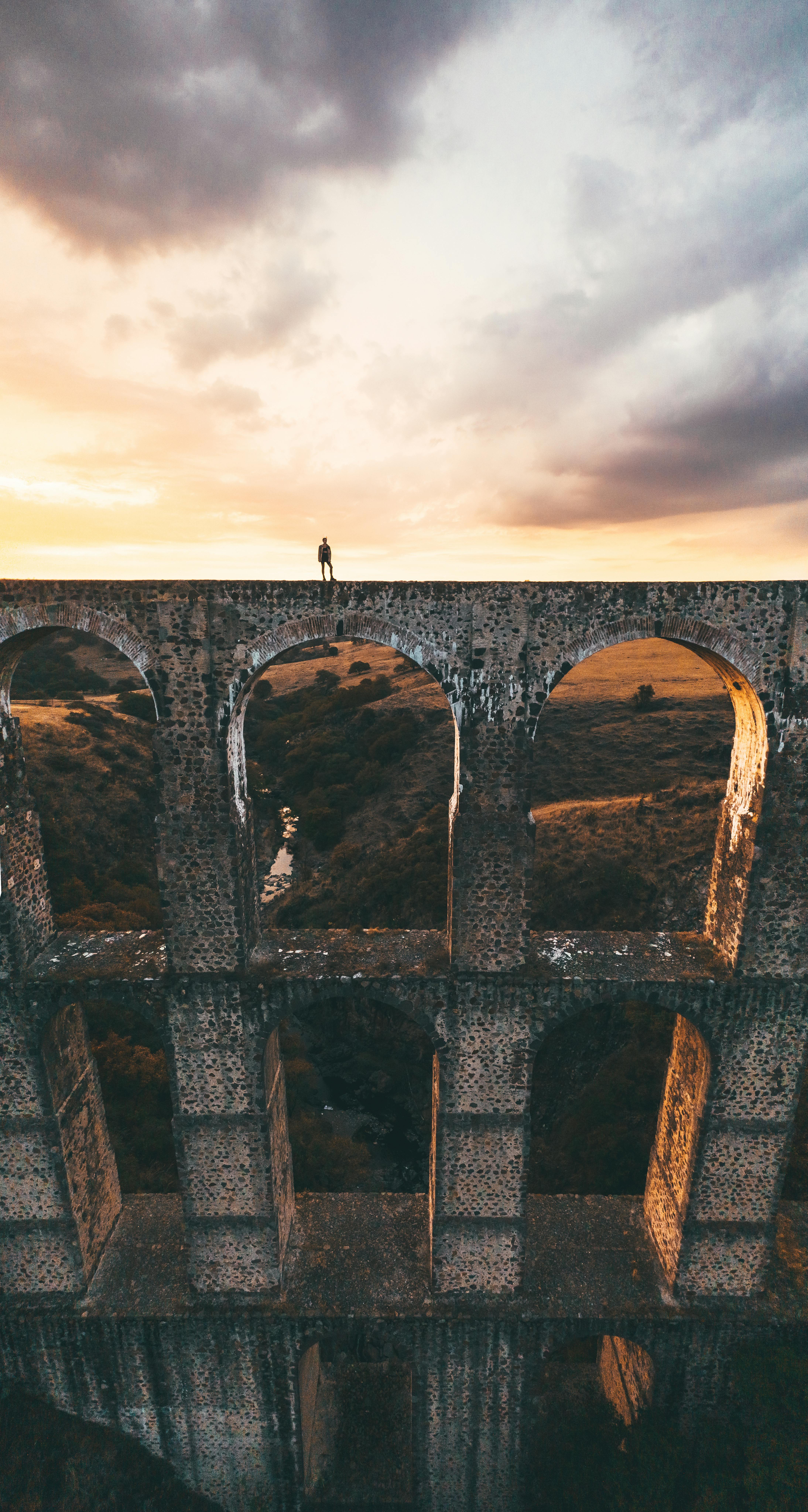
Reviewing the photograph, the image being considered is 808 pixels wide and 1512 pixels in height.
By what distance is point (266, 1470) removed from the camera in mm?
12672

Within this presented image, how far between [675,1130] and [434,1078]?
4815 millimetres

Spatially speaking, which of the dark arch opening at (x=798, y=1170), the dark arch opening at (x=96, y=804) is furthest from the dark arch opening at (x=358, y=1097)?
the dark arch opening at (x=798, y=1170)

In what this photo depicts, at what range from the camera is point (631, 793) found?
32.2 m

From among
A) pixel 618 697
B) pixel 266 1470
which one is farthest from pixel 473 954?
pixel 618 697

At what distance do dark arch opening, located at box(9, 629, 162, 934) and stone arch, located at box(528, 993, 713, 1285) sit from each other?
12.9 metres

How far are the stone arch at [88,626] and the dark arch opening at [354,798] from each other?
8669 millimetres

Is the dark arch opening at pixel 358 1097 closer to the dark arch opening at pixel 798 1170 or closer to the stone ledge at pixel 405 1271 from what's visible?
the stone ledge at pixel 405 1271

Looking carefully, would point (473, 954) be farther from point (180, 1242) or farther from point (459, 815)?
point (180, 1242)

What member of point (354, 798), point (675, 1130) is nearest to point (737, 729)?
point (675, 1130)

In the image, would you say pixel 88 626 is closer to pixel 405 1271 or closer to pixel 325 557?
pixel 325 557

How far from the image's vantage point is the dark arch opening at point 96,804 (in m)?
24.8

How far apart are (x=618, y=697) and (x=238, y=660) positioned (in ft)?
115

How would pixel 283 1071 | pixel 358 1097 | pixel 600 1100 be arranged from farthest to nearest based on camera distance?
pixel 358 1097 < pixel 600 1100 < pixel 283 1071

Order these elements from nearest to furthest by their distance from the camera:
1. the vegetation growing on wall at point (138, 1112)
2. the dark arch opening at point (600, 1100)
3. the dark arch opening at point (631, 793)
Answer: the vegetation growing on wall at point (138, 1112) → the dark arch opening at point (600, 1100) → the dark arch opening at point (631, 793)
